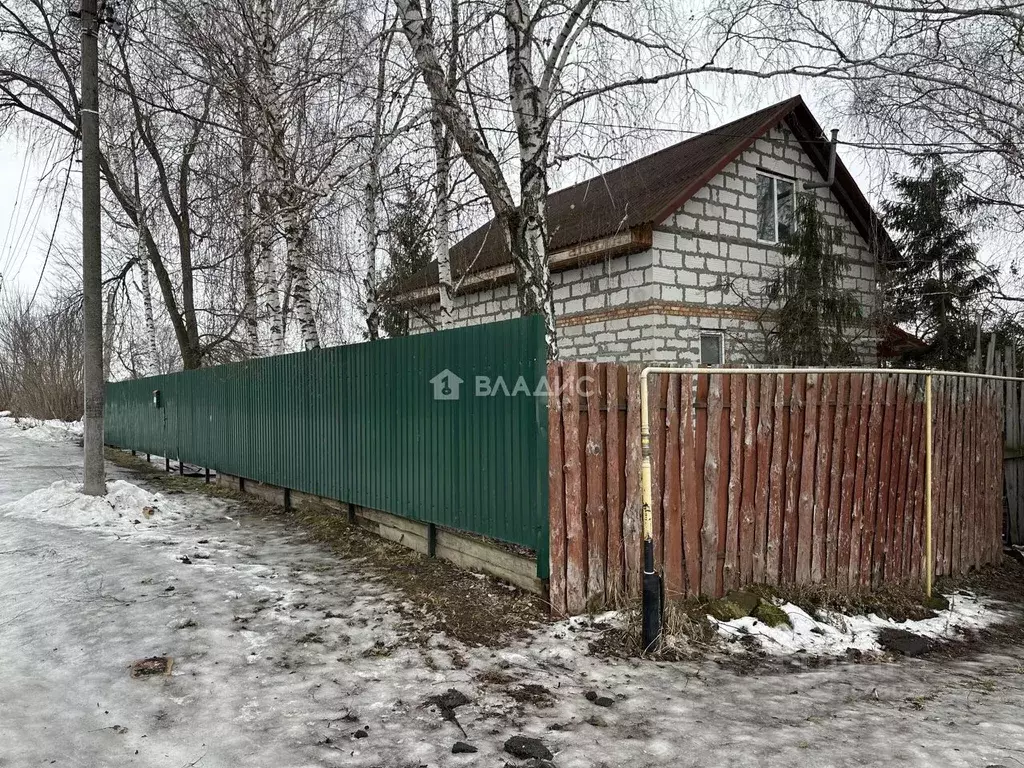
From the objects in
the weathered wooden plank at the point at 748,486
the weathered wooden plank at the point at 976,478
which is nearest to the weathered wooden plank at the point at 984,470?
the weathered wooden plank at the point at 976,478

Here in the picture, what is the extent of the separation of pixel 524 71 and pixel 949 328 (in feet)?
32.3

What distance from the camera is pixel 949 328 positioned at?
11695mm

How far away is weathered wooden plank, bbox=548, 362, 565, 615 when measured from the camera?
14.1 ft

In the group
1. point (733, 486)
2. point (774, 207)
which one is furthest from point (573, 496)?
point (774, 207)

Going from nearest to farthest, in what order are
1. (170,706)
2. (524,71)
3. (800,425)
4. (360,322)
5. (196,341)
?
1. (170,706)
2. (800,425)
3. (524,71)
4. (360,322)
5. (196,341)

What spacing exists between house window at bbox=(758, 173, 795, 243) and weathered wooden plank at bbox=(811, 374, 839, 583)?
5.19 metres

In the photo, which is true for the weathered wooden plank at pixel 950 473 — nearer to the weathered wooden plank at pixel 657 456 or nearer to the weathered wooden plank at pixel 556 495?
the weathered wooden plank at pixel 657 456

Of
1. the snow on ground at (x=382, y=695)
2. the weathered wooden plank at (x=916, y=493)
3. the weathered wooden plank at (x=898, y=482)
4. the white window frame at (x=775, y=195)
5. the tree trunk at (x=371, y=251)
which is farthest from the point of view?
the white window frame at (x=775, y=195)

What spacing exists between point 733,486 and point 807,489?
0.79 m

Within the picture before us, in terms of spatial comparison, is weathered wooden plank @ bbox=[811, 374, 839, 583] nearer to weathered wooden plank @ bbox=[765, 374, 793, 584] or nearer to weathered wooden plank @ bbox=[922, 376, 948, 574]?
weathered wooden plank @ bbox=[765, 374, 793, 584]

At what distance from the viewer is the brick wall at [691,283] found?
8422 millimetres

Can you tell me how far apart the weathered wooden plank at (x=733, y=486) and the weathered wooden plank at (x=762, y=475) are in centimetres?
18

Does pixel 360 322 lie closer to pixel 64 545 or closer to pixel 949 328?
pixel 64 545

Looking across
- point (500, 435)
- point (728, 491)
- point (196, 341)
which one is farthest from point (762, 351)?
point (196, 341)
